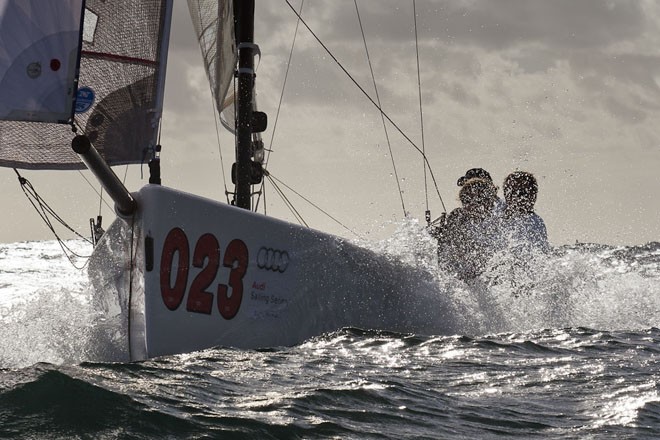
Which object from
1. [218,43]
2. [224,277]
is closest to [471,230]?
[224,277]

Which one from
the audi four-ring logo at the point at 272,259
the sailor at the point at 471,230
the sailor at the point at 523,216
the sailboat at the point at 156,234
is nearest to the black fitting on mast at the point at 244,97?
the sailboat at the point at 156,234

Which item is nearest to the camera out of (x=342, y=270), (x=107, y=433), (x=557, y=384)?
(x=107, y=433)

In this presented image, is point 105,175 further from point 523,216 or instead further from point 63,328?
point 523,216

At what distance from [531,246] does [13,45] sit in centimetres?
408

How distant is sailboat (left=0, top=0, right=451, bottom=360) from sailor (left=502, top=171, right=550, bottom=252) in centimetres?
97

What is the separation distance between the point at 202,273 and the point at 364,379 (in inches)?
51.6

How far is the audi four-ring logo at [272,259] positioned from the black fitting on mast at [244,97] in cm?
192

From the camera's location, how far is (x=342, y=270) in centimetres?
559

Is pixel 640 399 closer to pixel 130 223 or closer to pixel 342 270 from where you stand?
pixel 342 270

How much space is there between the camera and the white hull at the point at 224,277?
465 centimetres

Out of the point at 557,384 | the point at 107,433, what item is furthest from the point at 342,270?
the point at 107,433

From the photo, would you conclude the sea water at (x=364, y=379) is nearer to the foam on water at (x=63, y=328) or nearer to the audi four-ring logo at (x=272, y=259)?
the foam on water at (x=63, y=328)

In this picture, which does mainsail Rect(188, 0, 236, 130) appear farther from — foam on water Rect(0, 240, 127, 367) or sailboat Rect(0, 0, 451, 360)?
foam on water Rect(0, 240, 127, 367)

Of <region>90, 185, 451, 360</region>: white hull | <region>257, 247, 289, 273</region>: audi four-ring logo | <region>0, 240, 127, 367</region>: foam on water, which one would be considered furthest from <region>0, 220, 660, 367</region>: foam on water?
<region>257, 247, 289, 273</region>: audi four-ring logo
